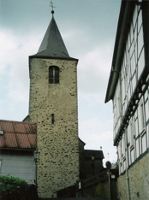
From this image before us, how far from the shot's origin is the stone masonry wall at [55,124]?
29500 mm

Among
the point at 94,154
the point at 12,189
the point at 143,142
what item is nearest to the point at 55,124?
the point at 94,154

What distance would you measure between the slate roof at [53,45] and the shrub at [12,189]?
20770mm

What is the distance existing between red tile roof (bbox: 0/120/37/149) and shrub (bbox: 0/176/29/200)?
695cm

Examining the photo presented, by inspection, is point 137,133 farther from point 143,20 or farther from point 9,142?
point 9,142

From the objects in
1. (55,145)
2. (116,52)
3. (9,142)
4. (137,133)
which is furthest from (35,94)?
(137,133)

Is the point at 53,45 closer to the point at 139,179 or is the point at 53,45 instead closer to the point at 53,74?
the point at 53,74

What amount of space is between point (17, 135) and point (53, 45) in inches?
575

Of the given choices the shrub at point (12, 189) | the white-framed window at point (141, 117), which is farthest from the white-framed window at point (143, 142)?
the shrub at point (12, 189)

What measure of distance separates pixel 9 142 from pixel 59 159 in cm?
874

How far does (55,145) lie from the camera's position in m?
30.6

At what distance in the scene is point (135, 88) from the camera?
40.9ft

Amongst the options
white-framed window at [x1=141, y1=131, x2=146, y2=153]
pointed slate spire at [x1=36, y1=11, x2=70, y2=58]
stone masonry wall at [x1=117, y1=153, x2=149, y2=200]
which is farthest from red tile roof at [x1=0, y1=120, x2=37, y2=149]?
white-framed window at [x1=141, y1=131, x2=146, y2=153]

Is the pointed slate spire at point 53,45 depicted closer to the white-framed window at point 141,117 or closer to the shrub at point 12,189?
the shrub at point 12,189

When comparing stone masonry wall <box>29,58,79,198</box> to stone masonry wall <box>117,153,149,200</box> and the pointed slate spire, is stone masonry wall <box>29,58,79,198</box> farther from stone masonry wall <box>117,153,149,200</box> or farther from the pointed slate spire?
stone masonry wall <box>117,153,149,200</box>
